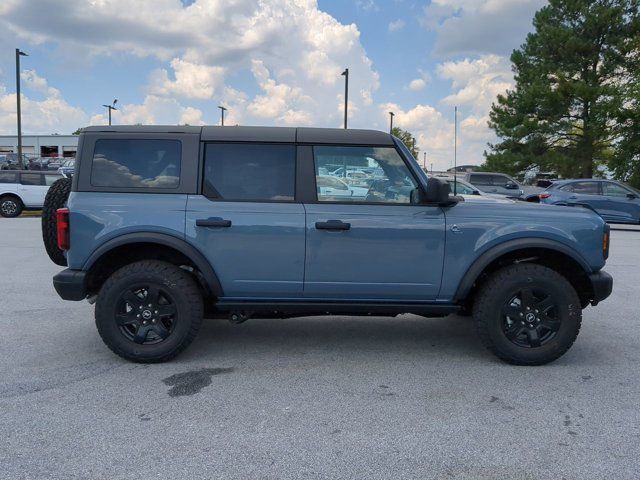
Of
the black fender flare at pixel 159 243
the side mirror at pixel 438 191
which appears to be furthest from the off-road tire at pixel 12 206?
the side mirror at pixel 438 191

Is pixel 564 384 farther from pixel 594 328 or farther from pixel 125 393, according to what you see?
pixel 125 393

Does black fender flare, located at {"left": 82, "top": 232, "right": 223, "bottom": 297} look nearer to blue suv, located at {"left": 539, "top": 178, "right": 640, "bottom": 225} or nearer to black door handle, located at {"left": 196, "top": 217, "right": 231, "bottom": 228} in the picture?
black door handle, located at {"left": 196, "top": 217, "right": 231, "bottom": 228}

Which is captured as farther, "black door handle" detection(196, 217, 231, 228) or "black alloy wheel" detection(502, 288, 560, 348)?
"black alloy wheel" detection(502, 288, 560, 348)

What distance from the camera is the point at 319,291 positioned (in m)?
4.36

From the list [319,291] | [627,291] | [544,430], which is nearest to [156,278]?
[319,291]

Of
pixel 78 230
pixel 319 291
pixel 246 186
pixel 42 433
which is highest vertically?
pixel 246 186

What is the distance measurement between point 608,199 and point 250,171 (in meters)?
15.6

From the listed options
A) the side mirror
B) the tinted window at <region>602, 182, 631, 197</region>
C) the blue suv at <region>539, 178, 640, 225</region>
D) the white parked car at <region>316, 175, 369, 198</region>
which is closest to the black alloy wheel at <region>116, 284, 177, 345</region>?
the white parked car at <region>316, 175, 369, 198</region>

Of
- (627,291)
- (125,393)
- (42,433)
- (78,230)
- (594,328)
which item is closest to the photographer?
(42,433)

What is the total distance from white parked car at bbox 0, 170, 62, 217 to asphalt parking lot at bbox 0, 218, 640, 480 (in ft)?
47.6

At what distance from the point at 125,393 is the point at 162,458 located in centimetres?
101

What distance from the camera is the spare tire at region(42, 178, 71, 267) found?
462 cm

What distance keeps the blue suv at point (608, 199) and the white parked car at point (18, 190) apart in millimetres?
16597

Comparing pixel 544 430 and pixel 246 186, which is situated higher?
pixel 246 186
